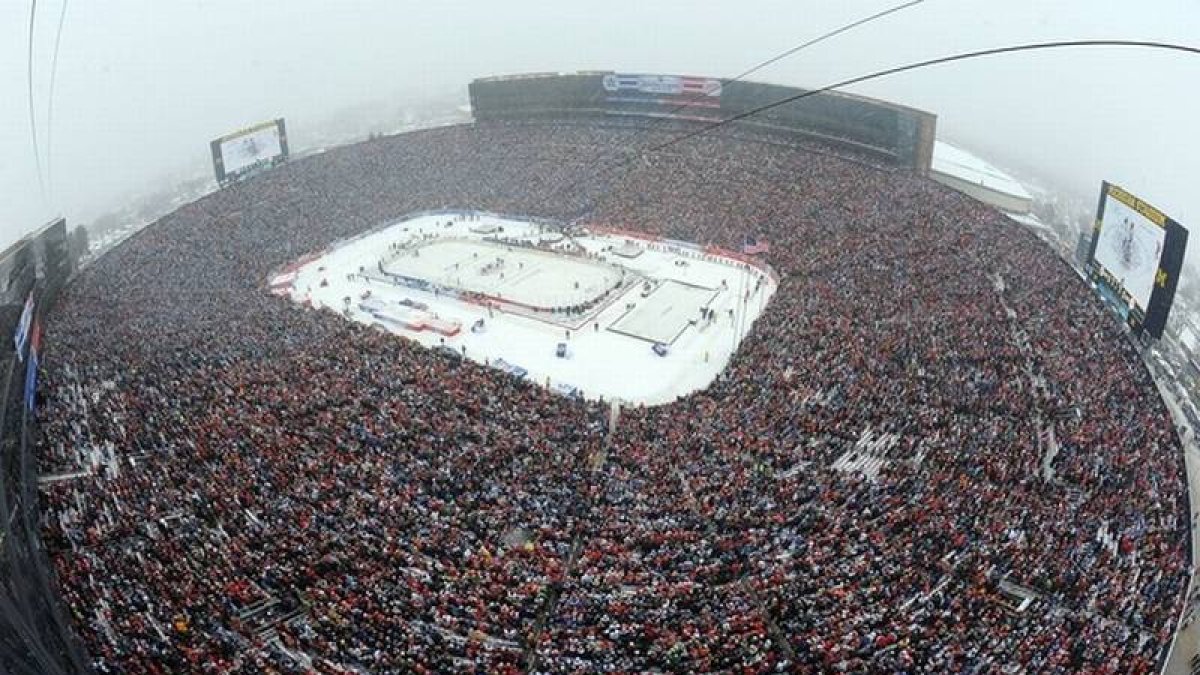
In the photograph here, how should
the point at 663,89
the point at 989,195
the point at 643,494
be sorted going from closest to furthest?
1. the point at 643,494
2. the point at 989,195
3. the point at 663,89

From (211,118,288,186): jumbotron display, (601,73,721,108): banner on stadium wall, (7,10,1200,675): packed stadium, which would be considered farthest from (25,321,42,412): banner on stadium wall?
(601,73,721,108): banner on stadium wall

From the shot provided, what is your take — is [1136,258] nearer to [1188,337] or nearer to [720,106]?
[1188,337]

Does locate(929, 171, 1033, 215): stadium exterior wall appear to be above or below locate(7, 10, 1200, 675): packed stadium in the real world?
above

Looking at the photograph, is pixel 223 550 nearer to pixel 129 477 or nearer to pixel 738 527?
pixel 129 477

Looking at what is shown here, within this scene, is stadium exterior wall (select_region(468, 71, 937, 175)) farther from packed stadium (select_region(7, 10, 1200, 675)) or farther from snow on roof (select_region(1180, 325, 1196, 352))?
snow on roof (select_region(1180, 325, 1196, 352))

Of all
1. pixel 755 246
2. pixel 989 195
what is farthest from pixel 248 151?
pixel 989 195

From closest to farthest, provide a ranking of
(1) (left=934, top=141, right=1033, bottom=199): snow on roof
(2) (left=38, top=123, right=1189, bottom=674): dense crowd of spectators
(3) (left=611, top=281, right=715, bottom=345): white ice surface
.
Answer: (2) (left=38, top=123, right=1189, bottom=674): dense crowd of spectators
(3) (left=611, top=281, right=715, bottom=345): white ice surface
(1) (left=934, top=141, right=1033, bottom=199): snow on roof
